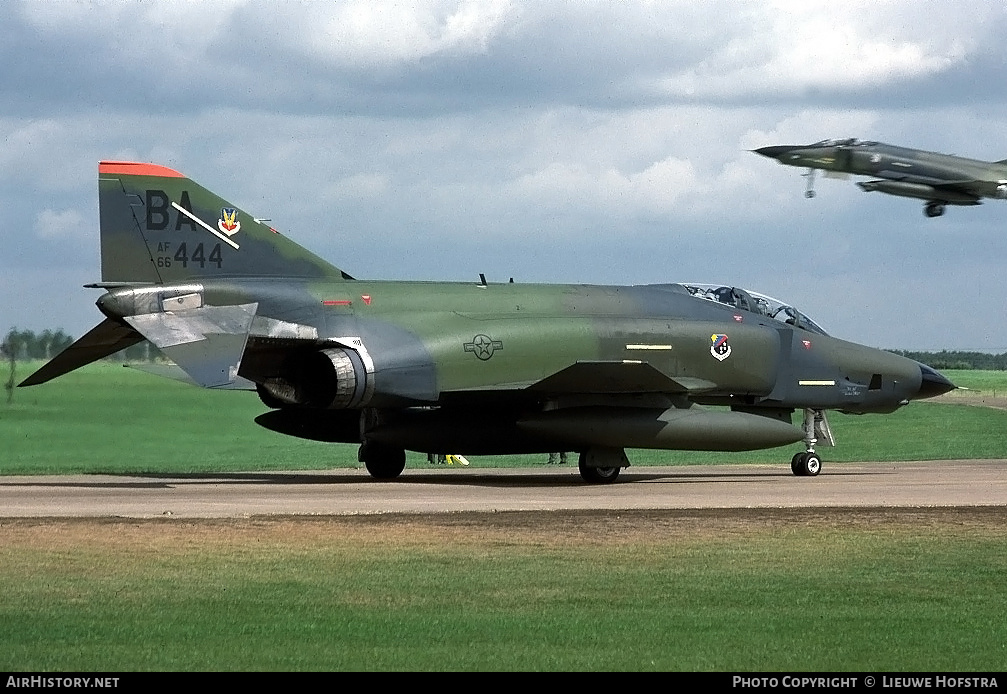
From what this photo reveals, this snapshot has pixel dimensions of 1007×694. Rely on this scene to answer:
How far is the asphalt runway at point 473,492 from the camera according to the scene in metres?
19.6

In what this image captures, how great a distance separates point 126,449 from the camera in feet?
97.7

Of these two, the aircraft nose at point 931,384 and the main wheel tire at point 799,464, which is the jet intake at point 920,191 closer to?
the aircraft nose at point 931,384

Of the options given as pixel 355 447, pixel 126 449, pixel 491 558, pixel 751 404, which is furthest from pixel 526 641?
pixel 355 447

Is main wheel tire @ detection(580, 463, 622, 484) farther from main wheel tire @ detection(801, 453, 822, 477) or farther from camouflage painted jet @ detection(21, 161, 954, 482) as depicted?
main wheel tire @ detection(801, 453, 822, 477)

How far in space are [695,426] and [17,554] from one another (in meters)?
13.7

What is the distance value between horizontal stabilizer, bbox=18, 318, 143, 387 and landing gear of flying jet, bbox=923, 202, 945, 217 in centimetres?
1544

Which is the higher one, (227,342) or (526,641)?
(227,342)

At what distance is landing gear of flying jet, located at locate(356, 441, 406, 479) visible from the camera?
2742cm

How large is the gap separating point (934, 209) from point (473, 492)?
1287 centimetres

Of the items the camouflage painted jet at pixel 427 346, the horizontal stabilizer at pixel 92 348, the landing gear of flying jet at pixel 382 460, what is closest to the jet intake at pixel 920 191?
the camouflage painted jet at pixel 427 346

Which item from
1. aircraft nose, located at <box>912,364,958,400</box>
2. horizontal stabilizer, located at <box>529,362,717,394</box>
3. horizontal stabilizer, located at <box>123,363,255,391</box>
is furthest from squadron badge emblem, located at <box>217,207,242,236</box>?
aircraft nose, located at <box>912,364,958,400</box>

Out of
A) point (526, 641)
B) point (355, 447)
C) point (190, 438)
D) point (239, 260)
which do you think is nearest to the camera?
point (526, 641)
